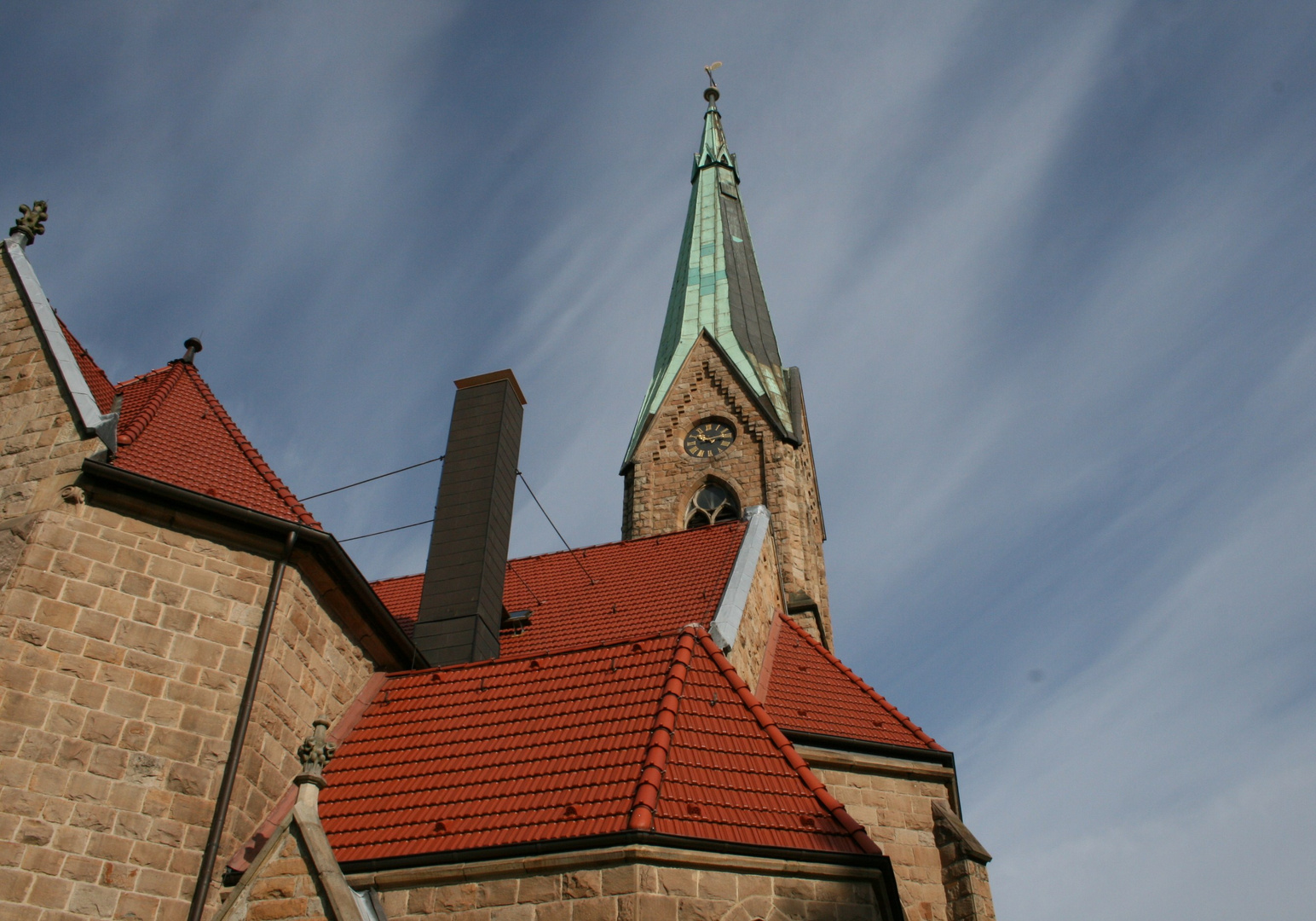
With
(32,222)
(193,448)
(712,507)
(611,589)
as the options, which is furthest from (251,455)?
(712,507)

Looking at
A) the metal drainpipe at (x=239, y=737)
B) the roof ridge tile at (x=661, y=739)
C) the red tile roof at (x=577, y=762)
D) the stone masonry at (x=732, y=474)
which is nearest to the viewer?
the roof ridge tile at (x=661, y=739)

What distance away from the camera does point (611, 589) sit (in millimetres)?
13164

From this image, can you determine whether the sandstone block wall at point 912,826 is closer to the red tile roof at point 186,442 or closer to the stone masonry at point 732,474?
the red tile roof at point 186,442

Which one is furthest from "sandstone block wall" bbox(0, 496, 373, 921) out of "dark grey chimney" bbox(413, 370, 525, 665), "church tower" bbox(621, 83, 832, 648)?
"church tower" bbox(621, 83, 832, 648)

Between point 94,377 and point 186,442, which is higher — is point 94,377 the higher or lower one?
the higher one

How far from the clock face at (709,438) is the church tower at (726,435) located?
0.02 meters

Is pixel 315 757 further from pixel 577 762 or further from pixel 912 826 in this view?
pixel 912 826

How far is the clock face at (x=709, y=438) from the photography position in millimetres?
23938

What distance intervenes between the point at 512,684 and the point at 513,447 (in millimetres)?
4127

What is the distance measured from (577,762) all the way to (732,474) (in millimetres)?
15903

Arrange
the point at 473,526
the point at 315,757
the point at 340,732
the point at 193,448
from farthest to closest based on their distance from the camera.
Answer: the point at 473,526 → the point at 193,448 → the point at 340,732 → the point at 315,757

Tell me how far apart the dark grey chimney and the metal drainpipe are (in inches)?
84.5

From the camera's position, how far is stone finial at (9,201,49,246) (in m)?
9.39

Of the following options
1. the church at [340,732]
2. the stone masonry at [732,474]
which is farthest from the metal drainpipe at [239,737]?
the stone masonry at [732,474]
